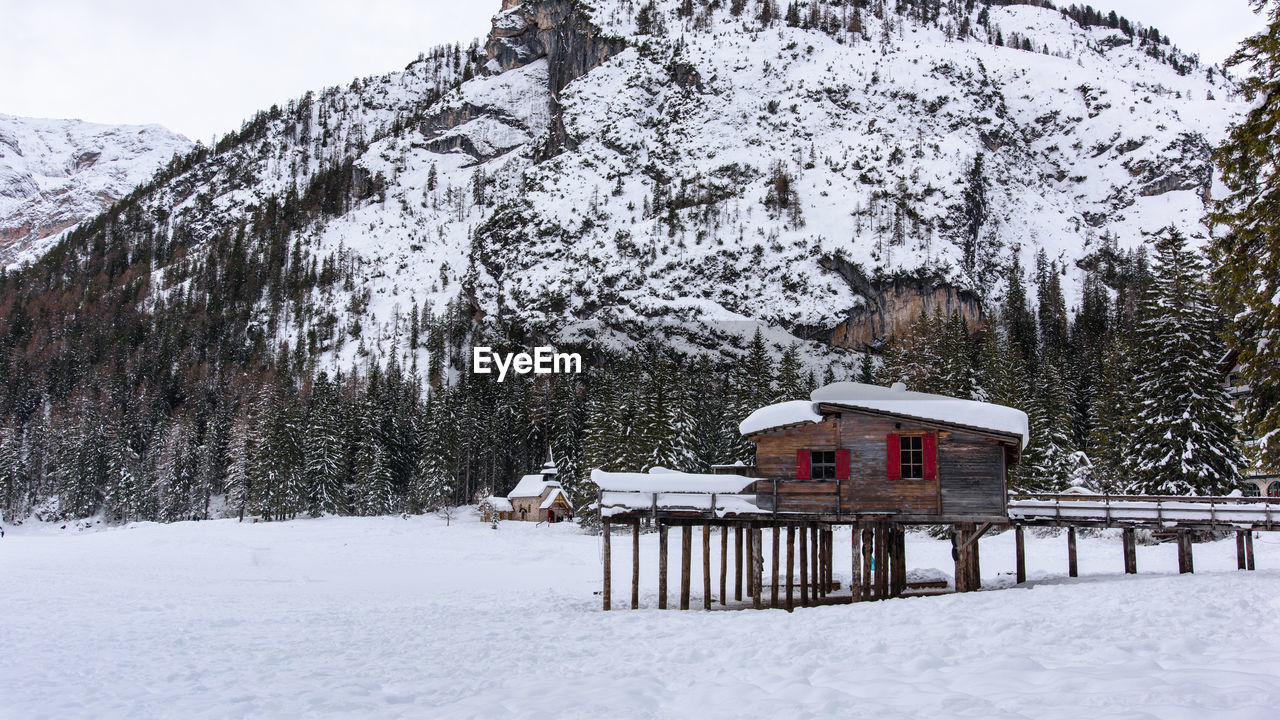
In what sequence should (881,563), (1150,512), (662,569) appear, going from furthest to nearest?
(881,563)
(662,569)
(1150,512)

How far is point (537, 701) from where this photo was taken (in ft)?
43.6

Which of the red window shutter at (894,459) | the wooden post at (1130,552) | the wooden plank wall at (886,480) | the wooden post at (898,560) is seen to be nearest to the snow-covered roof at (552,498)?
the wooden post at (898,560)

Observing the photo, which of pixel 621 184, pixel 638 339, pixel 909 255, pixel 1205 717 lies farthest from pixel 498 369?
pixel 1205 717

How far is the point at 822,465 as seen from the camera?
25.9 m

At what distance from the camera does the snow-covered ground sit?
11656 mm

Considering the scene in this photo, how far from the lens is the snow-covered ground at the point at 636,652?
1166cm

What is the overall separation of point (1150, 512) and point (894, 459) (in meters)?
9.00

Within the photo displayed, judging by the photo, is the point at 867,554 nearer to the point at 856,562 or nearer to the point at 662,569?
the point at 856,562

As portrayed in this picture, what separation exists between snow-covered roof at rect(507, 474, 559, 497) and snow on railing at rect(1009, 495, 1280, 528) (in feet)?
172

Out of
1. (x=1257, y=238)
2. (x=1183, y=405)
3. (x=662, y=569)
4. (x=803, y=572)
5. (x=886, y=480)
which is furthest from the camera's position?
(x=1183, y=405)

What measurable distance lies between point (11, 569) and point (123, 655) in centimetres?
2995

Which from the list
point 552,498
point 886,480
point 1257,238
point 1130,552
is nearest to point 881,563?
point 886,480

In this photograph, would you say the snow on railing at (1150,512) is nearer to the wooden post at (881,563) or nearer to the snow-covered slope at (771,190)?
the wooden post at (881,563)

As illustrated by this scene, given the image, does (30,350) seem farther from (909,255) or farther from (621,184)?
(909,255)
